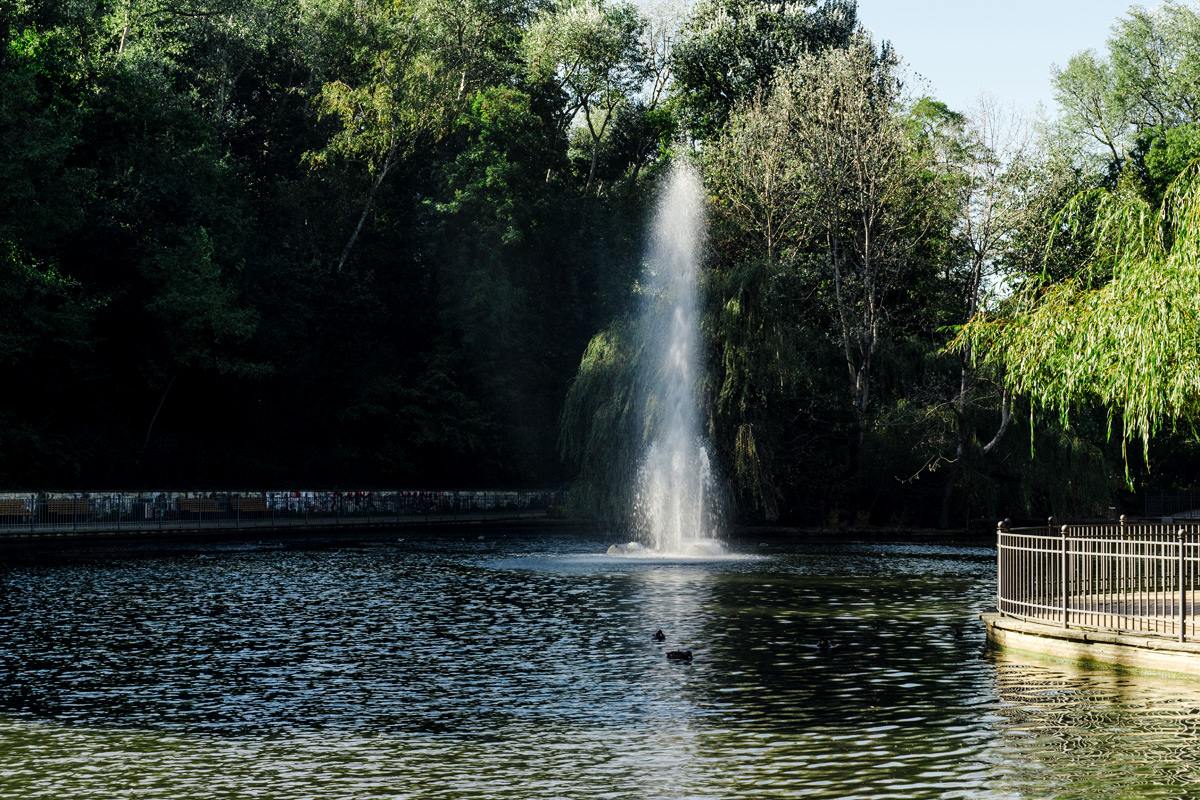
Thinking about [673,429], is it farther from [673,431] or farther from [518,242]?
[518,242]

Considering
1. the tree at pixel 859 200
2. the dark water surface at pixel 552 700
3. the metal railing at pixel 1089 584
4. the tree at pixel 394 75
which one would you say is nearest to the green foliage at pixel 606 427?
the tree at pixel 859 200

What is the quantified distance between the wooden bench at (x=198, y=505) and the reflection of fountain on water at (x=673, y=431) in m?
18.5

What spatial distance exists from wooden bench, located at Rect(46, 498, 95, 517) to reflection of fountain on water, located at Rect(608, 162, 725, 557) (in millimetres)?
20787

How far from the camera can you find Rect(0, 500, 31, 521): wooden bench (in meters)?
47.1

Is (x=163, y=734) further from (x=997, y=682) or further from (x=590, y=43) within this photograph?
(x=590, y=43)

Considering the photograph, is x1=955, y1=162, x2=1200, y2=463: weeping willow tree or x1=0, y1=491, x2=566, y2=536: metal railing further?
x1=0, y1=491, x2=566, y2=536: metal railing

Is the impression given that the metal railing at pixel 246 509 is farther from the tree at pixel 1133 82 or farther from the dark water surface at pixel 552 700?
the tree at pixel 1133 82

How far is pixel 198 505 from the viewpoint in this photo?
179ft

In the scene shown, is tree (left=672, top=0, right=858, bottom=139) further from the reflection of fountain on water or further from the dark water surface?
the dark water surface

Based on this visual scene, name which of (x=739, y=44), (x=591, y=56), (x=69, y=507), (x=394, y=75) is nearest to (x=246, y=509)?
(x=69, y=507)

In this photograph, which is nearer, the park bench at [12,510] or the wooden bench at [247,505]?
the park bench at [12,510]

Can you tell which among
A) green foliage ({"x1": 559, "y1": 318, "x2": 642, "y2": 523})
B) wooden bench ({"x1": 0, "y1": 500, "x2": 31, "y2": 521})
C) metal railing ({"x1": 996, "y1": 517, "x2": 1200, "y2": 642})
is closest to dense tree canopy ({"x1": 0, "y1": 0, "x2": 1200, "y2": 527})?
green foliage ({"x1": 559, "y1": 318, "x2": 642, "y2": 523})

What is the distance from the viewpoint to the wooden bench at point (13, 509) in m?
47.1

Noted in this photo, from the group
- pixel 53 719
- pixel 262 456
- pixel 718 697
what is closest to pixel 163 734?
pixel 53 719
